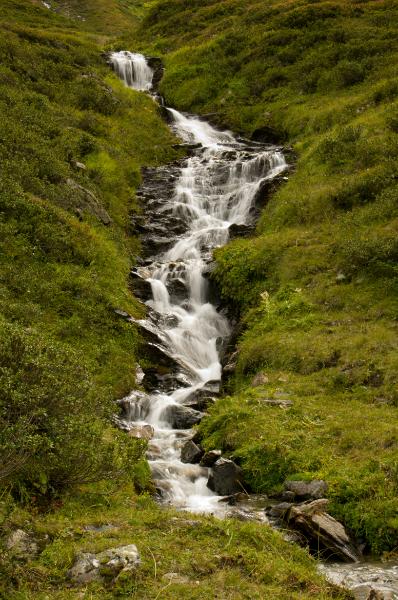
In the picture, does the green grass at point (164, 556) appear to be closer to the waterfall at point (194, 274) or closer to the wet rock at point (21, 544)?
the wet rock at point (21, 544)

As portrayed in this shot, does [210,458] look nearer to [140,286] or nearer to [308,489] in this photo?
[308,489]

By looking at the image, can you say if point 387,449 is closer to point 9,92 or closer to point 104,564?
point 104,564

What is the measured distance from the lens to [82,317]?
16.2 m

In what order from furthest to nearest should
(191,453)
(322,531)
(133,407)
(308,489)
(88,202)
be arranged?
(88,202), (133,407), (191,453), (308,489), (322,531)

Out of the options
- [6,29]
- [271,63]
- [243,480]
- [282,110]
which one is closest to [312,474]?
[243,480]

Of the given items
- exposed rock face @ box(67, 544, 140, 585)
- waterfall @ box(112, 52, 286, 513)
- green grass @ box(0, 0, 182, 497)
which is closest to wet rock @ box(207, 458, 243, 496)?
waterfall @ box(112, 52, 286, 513)

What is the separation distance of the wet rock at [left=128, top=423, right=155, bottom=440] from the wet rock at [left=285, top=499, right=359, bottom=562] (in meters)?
4.27

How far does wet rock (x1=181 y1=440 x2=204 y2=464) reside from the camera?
11.9 m

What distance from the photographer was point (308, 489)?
9891mm

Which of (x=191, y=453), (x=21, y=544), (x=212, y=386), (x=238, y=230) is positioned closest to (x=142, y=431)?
(x=191, y=453)

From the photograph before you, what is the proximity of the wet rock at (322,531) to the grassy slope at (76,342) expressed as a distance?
2.14 feet

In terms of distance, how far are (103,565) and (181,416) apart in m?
7.64

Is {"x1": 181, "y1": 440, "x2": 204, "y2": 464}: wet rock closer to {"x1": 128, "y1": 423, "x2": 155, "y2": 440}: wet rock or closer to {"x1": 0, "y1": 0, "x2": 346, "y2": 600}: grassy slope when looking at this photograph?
{"x1": 128, "y1": 423, "x2": 155, "y2": 440}: wet rock

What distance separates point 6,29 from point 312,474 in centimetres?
3592
